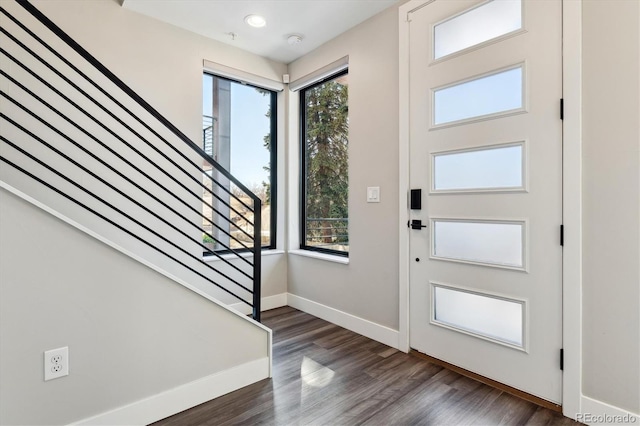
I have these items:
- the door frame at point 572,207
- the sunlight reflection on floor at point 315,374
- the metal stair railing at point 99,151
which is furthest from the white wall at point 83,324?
the door frame at point 572,207

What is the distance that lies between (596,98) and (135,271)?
246 centimetres

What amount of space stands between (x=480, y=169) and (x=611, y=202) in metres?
0.66

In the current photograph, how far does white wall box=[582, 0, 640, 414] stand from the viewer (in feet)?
5.13

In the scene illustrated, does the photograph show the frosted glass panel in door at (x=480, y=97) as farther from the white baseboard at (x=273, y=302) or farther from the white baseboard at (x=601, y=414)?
the white baseboard at (x=273, y=302)

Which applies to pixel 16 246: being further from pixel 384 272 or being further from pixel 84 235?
pixel 384 272

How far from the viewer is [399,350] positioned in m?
2.52

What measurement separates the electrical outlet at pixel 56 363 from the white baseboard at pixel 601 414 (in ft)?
8.10

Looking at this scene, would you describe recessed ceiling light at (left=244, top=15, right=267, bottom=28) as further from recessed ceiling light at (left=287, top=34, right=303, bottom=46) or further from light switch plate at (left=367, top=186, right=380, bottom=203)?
light switch plate at (left=367, top=186, right=380, bottom=203)

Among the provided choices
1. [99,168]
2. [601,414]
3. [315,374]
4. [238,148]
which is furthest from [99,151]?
[601,414]

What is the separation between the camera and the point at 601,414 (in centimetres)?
165

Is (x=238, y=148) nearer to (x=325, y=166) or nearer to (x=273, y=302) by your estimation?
(x=325, y=166)

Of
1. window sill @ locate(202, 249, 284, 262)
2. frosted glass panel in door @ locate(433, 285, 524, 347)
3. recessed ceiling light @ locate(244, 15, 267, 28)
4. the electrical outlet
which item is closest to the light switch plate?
frosted glass panel in door @ locate(433, 285, 524, 347)

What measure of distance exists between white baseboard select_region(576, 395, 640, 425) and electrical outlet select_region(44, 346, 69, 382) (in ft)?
8.10

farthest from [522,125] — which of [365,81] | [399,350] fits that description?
[399,350]
